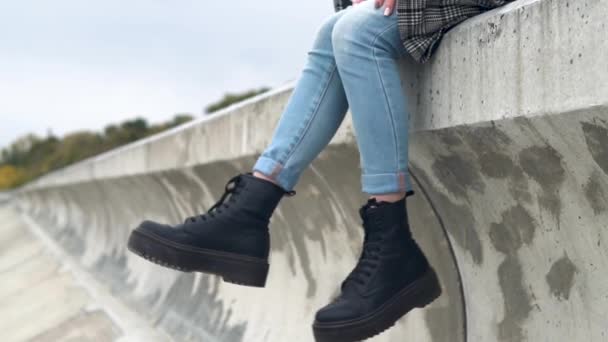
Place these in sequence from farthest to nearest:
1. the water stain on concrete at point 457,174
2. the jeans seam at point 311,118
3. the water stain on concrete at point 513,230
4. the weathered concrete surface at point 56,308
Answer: the weathered concrete surface at point 56,308, the jeans seam at point 311,118, the water stain on concrete at point 457,174, the water stain on concrete at point 513,230


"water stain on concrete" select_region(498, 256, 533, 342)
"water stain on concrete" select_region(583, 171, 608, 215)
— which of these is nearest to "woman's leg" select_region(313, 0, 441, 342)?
"water stain on concrete" select_region(498, 256, 533, 342)

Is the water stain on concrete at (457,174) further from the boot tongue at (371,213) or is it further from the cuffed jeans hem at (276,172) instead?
the cuffed jeans hem at (276,172)

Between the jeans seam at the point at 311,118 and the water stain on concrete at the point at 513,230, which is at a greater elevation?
the jeans seam at the point at 311,118

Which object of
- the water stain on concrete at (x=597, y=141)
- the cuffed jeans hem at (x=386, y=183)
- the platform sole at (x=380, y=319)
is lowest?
the platform sole at (x=380, y=319)

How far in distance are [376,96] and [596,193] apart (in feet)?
2.10

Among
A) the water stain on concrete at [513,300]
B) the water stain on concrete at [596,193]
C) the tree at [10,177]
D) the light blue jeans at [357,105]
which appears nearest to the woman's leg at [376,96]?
A: the light blue jeans at [357,105]

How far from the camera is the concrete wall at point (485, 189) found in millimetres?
1467

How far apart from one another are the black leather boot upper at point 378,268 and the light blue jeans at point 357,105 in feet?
0.23

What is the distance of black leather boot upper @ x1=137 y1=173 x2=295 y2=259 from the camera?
84.4 inches

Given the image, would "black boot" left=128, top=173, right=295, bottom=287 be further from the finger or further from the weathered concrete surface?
the weathered concrete surface

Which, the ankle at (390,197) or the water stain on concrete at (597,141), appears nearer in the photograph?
the water stain on concrete at (597,141)

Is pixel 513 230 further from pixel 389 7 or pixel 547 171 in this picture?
pixel 389 7

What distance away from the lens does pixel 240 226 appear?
2.15 m

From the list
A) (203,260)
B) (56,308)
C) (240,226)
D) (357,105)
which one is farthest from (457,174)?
(56,308)
